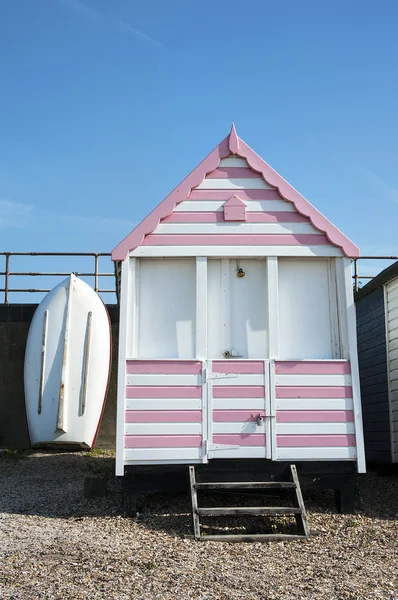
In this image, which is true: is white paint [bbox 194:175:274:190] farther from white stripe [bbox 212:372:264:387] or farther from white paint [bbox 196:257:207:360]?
white stripe [bbox 212:372:264:387]

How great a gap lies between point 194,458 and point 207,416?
49 centimetres

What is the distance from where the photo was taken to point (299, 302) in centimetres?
783

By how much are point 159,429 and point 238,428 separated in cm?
90

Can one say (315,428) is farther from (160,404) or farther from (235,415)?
(160,404)

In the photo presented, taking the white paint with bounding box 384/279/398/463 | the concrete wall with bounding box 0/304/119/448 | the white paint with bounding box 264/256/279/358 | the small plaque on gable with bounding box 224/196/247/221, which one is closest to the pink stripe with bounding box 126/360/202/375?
the white paint with bounding box 264/256/279/358

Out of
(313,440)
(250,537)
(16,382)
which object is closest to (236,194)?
(313,440)

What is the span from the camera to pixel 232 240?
7.80 meters

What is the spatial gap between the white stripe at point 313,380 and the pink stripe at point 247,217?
189 centimetres

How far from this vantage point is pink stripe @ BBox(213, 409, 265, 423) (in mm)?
7387

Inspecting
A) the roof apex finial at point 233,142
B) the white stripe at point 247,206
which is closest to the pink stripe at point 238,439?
the white stripe at point 247,206

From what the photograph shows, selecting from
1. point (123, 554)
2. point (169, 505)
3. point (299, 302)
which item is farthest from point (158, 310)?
point (123, 554)

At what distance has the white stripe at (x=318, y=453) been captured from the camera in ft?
24.2

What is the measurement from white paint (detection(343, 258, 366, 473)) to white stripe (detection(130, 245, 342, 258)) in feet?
1.08

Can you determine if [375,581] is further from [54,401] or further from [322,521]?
[54,401]
